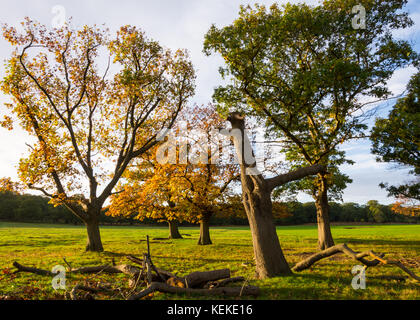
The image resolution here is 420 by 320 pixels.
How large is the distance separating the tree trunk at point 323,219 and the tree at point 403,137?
4695 mm

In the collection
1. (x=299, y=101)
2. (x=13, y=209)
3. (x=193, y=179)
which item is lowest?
(x=13, y=209)

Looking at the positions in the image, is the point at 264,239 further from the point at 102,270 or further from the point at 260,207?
the point at 102,270

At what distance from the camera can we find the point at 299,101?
14.6 m

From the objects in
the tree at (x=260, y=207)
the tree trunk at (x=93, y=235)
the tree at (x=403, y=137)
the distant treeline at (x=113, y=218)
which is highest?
the tree at (x=403, y=137)

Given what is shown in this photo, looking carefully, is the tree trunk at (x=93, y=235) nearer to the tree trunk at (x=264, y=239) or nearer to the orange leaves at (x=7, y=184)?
the orange leaves at (x=7, y=184)

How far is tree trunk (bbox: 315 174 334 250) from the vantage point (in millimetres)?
18078

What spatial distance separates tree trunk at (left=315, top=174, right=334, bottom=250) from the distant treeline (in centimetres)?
5553

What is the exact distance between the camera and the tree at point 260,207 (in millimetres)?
9117

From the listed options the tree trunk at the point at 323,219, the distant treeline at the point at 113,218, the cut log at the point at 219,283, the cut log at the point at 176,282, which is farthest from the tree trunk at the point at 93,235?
the distant treeline at the point at 113,218

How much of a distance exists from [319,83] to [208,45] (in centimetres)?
688

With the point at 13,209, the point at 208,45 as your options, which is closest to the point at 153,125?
the point at 208,45

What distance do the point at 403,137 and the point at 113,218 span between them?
91.3 meters

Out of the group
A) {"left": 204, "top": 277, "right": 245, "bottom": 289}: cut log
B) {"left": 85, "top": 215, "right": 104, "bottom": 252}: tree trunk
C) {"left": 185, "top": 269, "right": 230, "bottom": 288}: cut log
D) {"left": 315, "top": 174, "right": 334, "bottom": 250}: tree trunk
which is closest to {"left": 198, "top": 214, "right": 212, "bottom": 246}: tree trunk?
{"left": 85, "top": 215, "right": 104, "bottom": 252}: tree trunk
